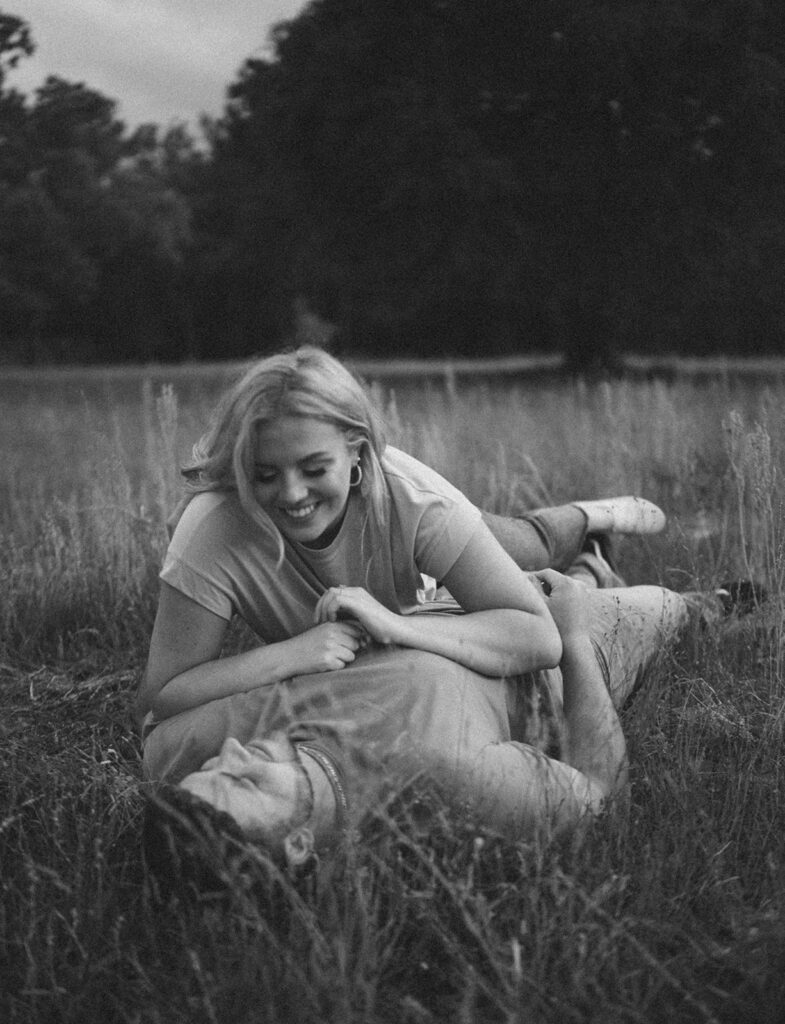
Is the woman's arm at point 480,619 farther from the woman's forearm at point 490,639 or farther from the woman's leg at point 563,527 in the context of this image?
the woman's leg at point 563,527

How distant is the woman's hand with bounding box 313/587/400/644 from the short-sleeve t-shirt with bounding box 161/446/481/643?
0.15 meters

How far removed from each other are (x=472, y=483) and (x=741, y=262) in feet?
31.4

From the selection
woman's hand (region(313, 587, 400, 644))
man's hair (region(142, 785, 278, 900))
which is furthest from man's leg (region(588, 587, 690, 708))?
man's hair (region(142, 785, 278, 900))

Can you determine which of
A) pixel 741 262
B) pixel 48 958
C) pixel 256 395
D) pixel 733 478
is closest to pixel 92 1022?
pixel 48 958

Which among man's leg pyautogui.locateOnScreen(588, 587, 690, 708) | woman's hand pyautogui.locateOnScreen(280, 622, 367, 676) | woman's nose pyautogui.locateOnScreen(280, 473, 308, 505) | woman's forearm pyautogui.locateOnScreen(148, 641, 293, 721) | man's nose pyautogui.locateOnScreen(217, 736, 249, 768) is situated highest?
woman's nose pyautogui.locateOnScreen(280, 473, 308, 505)

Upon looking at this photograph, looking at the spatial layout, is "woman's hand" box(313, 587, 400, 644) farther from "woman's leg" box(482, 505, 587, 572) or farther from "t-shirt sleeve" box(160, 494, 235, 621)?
"woman's leg" box(482, 505, 587, 572)

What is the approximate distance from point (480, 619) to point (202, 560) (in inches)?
23.6

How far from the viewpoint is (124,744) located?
2.71 meters

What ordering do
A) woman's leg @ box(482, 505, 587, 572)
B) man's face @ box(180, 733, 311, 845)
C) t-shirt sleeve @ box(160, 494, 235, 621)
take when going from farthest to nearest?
woman's leg @ box(482, 505, 587, 572)
t-shirt sleeve @ box(160, 494, 235, 621)
man's face @ box(180, 733, 311, 845)

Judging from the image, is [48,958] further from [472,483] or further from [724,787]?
[472,483]

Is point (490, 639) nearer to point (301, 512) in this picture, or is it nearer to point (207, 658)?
point (301, 512)

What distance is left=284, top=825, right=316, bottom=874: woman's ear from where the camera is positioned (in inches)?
68.7

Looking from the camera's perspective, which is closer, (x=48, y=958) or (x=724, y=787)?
(x=48, y=958)

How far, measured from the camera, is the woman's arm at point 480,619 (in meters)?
2.16
